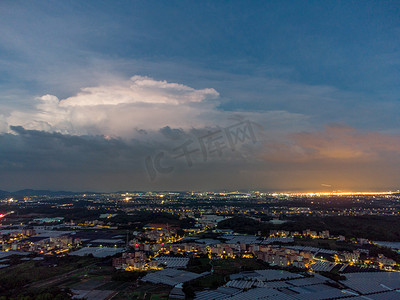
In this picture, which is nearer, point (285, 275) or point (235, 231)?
point (285, 275)

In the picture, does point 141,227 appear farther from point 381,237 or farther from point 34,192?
point 34,192

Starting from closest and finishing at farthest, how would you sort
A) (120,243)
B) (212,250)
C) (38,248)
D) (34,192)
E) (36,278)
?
(36,278)
(212,250)
(38,248)
(120,243)
(34,192)

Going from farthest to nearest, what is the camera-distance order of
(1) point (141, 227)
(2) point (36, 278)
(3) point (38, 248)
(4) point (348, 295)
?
(1) point (141, 227) < (3) point (38, 248) < (2) point (36, 278) < (4) point (348, 295)

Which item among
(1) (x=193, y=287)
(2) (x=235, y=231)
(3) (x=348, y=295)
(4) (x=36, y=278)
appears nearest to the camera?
(3) (x=348, y=295)

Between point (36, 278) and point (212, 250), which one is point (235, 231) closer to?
point (212, 250)

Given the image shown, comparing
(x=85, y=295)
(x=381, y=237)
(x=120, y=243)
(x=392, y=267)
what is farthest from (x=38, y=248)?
(x=381, y=237)

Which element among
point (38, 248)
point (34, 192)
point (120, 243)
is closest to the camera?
point (38, 248)

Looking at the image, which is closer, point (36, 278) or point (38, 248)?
point (36, 278)

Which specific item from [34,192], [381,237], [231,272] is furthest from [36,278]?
[34,192]
